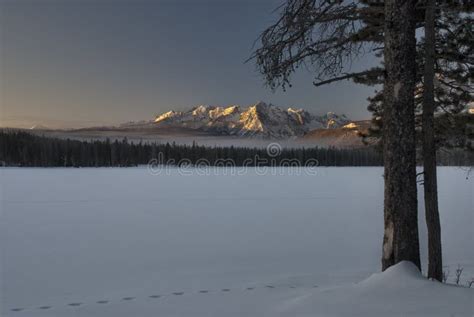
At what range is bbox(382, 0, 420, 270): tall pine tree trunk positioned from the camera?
516 centimetres

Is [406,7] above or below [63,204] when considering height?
above

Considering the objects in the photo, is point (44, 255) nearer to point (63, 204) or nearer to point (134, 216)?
point (134, 216)

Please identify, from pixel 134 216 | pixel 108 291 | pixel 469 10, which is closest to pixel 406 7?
pixel 469 10

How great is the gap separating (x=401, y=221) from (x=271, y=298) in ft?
6.30

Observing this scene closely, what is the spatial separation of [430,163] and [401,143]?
108 centimetres

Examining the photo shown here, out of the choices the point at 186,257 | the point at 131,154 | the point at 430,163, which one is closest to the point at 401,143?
the point at 430,163

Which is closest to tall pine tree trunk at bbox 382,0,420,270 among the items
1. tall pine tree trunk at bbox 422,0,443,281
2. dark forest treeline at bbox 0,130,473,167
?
tall pine tree trunk at bbox 422,0,443,281

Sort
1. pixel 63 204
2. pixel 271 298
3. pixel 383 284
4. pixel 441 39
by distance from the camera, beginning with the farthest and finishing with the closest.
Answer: pixel 63 204, pixel 441 39, pixel 271 298, pixel 383 284

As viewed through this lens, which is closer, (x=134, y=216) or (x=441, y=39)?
(x=441, y=39)

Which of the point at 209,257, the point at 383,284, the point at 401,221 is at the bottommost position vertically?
the point at 209,257

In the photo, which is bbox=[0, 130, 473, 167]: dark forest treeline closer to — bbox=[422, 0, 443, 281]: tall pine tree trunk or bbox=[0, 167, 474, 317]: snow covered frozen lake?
bbox=[0, 167, 474, 317]: snow covered frozen lake

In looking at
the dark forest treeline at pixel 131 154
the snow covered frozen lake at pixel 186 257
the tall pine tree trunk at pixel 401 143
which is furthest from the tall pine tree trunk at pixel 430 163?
the dark forest treeline at pixel 131 154

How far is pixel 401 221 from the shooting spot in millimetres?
5180

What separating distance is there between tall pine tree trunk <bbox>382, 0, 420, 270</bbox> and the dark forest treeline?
70.8 metres
